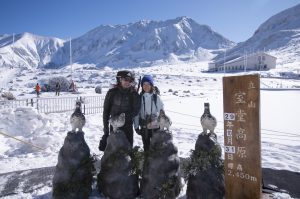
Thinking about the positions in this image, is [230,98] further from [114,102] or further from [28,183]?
[28,183]

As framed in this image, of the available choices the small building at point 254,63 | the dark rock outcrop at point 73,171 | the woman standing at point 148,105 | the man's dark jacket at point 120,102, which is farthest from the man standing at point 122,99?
the small building at point 254,63

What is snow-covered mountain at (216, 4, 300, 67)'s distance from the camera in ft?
377

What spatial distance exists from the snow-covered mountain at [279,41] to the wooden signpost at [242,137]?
9459 centimetres

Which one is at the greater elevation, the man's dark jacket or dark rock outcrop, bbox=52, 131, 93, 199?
the man's dark jacket

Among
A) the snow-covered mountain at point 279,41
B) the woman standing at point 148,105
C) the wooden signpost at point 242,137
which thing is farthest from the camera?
the snow-covered mountain at point 279,41

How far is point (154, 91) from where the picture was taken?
219 inches

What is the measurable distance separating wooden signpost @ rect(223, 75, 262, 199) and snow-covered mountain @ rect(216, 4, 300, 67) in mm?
94588

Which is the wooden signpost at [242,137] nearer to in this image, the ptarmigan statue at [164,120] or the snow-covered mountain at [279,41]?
the ptarmigan statue at [164,120]

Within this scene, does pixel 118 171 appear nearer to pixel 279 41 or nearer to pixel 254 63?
pixel 254 63

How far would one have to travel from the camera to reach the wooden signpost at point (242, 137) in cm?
429

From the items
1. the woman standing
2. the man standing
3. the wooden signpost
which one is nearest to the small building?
the woman standing

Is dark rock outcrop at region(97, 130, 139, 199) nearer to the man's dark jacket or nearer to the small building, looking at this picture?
the man's dark jacket

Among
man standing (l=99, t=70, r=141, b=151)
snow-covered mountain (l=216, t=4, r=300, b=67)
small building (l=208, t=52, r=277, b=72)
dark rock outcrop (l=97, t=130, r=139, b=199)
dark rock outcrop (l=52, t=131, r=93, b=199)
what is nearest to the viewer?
dark rock outcrop (l=52, t=131, r=93, b=199)

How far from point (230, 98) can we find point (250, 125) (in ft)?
1.56
